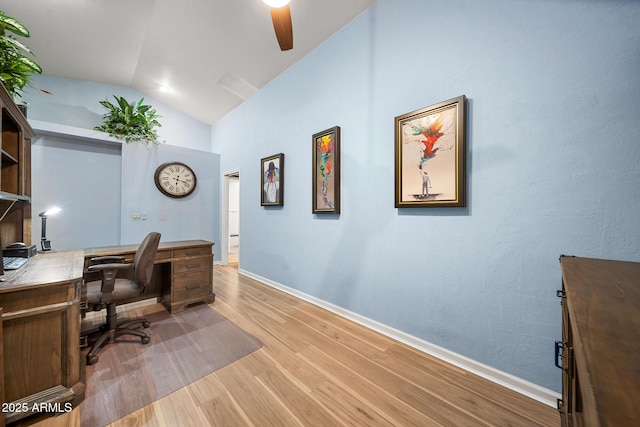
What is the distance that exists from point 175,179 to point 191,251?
99.0 inches

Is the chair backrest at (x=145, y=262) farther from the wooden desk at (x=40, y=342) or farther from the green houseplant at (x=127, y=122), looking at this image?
the green houseplant at (x=127, y=122)

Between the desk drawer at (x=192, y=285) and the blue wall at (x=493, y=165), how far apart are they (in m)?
1.47

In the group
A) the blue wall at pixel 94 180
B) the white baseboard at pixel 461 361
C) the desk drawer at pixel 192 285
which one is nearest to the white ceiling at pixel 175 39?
the blue wall at pixel 94 180

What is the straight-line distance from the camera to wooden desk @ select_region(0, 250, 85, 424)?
1.31m

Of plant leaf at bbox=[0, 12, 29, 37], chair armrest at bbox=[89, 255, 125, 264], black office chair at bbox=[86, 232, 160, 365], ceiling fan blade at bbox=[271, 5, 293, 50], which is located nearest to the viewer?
ceiling fan blade at bbox=[271, 5, 293, 50]

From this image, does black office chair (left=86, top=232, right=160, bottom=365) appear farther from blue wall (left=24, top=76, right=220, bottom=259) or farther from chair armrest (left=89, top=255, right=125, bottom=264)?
blue wall (left=24, top=76, right=220, bottom=259)

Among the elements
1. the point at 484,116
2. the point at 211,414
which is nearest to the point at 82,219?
the point at 211,414

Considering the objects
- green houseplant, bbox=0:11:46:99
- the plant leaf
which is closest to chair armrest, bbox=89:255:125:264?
green houseplant, bbox=0:11:46:99

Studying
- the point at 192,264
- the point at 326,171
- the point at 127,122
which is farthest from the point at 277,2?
the point at 127,122

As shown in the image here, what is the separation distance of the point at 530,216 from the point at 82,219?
6098mm

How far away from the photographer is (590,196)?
1.39m

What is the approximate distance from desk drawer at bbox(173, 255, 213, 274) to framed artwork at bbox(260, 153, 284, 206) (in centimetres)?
121

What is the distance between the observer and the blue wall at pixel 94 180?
3.86 m

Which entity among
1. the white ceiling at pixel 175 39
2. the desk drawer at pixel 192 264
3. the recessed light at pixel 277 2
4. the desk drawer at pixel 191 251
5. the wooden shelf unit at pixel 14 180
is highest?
the white ceiling at pixel 175 39
